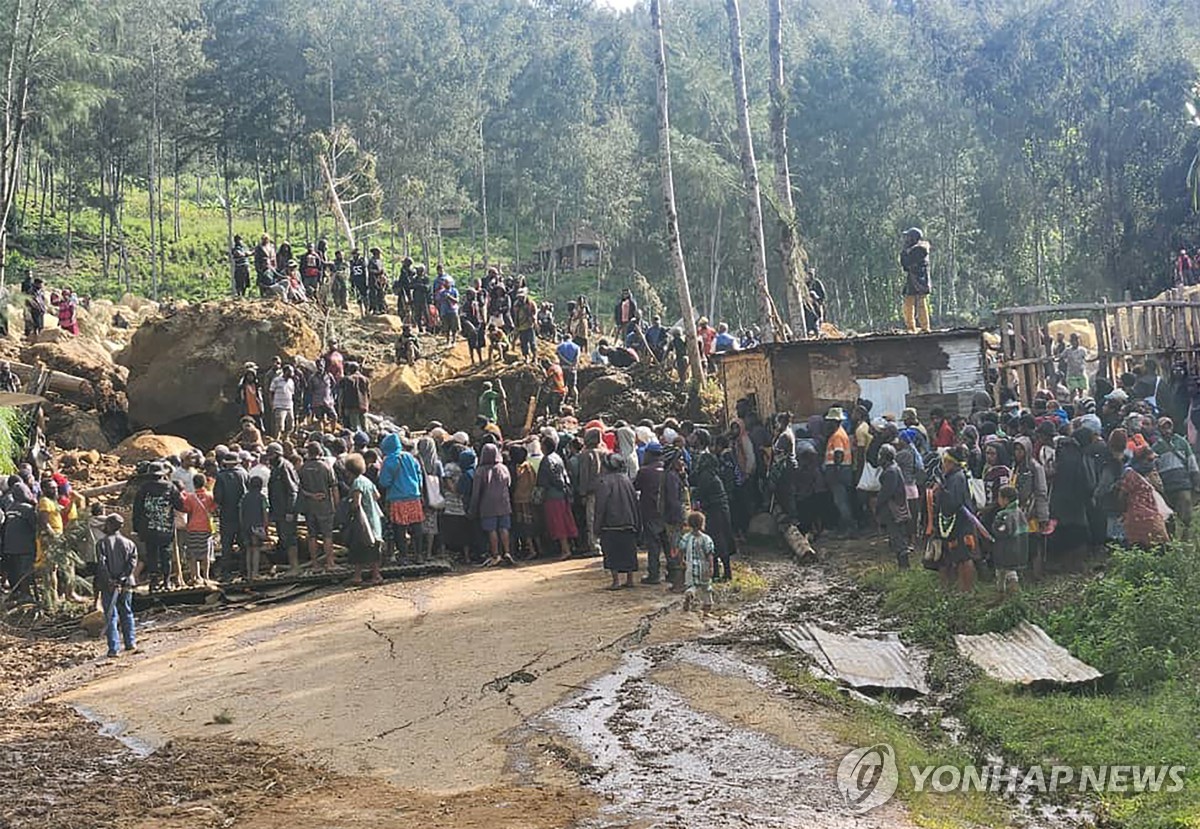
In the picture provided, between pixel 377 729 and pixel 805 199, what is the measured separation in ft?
142

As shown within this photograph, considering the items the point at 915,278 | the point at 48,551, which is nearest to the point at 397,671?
the point at 48,551

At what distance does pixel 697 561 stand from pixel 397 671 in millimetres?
3222

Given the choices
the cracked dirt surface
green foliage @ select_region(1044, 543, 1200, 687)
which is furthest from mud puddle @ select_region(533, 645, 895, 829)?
green foliage @ select_region(1044, 543, 1200, 687)

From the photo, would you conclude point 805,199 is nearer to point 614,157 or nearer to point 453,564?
point 614,157

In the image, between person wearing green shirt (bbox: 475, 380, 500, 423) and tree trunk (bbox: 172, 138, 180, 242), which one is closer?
person wearing green shirt (bbox: 475, 380, 500, 423)

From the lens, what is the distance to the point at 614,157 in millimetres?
56312

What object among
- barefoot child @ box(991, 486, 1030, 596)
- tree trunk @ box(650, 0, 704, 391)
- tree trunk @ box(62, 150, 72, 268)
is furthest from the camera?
tree trunk @ box(62, 150, 72, 268)

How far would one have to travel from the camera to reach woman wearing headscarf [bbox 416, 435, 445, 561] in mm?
16828

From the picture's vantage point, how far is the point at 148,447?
2430 centimetres

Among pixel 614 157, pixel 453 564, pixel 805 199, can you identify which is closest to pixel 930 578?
pixel 453 564

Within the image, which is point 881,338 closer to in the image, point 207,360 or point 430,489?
point 430,489

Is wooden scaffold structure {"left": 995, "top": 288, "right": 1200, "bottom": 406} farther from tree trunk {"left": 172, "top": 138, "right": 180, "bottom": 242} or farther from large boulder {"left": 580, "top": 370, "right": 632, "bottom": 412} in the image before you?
tree trunk {"left": 172, "top": 138, "right": 180, "bottom": 242}

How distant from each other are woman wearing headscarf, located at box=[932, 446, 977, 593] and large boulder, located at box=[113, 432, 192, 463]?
15.2 m

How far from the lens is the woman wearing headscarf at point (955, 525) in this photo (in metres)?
13.1
